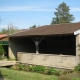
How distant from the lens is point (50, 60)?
61.9 ft

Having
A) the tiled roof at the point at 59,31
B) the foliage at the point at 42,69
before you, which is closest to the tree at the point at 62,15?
the tiled roof at the point at 59,31

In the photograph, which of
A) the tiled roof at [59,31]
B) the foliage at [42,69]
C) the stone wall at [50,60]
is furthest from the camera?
the tiled roof at [59,31]

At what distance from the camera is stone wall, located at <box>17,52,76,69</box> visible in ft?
57.5

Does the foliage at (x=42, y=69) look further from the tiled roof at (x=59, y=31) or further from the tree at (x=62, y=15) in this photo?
the tree at (x=62, y=15)

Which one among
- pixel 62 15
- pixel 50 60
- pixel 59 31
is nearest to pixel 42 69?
pixel 50 60

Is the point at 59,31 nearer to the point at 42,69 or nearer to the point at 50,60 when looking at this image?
the point at 50,60

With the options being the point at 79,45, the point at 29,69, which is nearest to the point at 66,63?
the point at 79,45

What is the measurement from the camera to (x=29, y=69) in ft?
65.3

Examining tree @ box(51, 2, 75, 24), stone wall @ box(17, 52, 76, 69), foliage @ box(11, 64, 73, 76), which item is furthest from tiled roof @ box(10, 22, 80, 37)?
tree @ box(51, 2, 75, 24)

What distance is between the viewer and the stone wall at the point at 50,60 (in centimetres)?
1753

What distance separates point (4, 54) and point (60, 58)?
9740 mm

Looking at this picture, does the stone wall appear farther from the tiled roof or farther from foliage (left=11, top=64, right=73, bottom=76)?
the tiled roof

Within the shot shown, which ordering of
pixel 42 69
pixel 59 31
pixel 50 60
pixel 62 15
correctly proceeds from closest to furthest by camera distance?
pixel 42 69
pixel 50 60
pixel 59 31
pixel 62 15

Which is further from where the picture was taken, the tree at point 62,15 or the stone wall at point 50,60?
the tree at point 62,15
